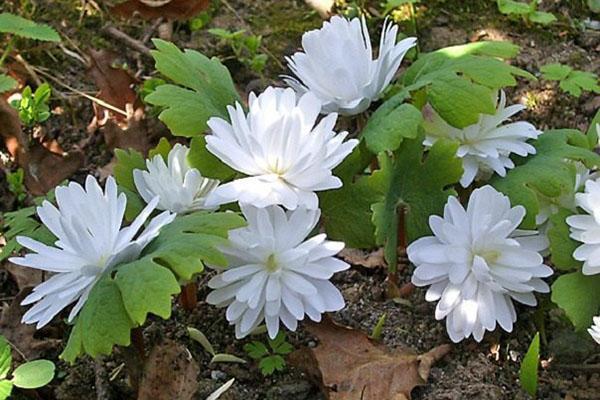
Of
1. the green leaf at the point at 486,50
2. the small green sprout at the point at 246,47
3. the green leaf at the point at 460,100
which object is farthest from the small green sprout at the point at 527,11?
the green leaf at the point at 460,100

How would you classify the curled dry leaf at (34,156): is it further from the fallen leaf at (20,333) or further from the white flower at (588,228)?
the white flower at (588,228)

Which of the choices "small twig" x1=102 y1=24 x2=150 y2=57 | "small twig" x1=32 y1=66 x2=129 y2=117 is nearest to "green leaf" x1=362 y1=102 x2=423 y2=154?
"small twig" x1=32 y1=66 x2=129 y2=117

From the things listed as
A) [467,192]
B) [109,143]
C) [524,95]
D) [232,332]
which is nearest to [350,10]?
[524,95]

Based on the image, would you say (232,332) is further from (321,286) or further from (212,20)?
(212,20)

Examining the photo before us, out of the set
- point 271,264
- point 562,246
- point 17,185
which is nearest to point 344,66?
point 271,264

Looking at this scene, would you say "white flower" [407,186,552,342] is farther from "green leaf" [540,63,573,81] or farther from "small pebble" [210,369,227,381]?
"green leaf" [540,63,573,81]

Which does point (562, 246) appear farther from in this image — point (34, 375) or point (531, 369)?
point (34, 375)
